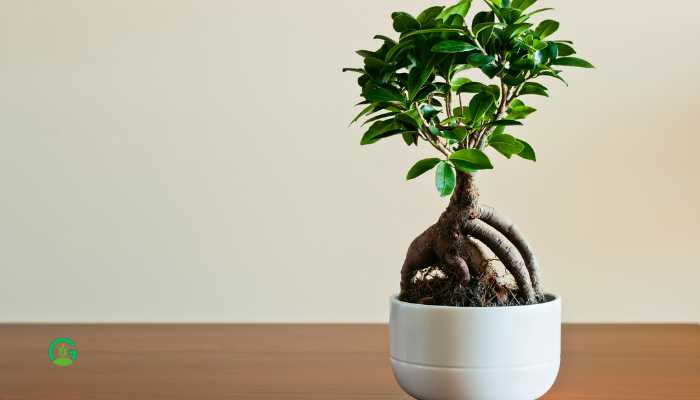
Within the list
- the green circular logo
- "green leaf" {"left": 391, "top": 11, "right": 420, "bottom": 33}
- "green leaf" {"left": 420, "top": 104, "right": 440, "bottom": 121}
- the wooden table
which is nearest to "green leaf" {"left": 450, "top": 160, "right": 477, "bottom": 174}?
"green leaf" {"left": 420, "top": 104, "right": 440, "bottom": 121}

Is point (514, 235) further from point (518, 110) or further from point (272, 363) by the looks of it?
point (272, 363)

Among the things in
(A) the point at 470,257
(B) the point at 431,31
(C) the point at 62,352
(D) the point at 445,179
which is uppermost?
(B) the point at 431,31

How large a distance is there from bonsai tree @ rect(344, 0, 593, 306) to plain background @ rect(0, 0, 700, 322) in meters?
1.02

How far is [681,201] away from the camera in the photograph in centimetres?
232

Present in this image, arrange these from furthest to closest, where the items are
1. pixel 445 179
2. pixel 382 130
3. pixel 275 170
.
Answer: pixel 275 170 → pixel 382 130 → pixel 445 179

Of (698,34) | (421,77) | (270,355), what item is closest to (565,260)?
(698,34)

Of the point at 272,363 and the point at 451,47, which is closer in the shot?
the point at 451,47

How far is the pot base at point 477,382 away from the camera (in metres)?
1.18

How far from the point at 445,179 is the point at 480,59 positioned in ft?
0.58

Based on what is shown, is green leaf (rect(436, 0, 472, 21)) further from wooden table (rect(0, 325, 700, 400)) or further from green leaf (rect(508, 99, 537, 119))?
wooden table (rect(0, 325, 700, 400))

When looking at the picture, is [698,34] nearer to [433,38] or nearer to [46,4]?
[433,38]

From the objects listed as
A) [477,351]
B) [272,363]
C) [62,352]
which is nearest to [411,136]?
[477,351]

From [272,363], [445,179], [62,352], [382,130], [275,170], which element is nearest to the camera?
[445,179]

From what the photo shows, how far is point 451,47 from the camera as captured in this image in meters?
1.15
